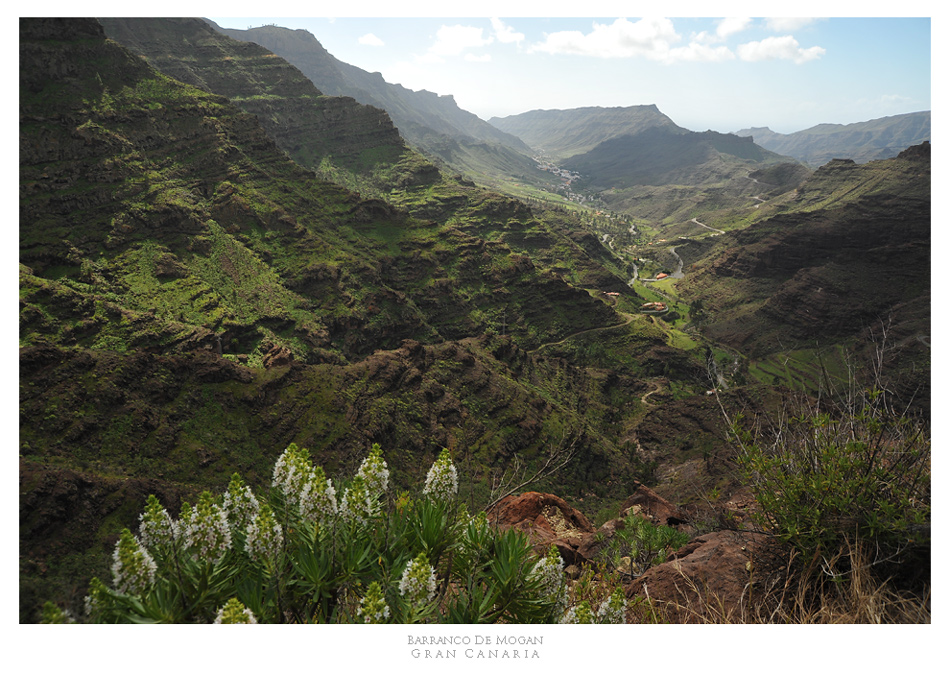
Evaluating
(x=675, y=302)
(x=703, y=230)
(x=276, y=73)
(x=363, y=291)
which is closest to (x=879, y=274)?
(x=675, y=302)

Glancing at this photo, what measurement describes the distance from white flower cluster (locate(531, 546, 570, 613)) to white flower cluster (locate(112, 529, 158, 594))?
321 cm

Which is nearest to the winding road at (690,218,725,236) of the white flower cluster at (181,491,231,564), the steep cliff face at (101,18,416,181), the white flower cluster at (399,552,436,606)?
the steep cliff face at (101,18,416,181)

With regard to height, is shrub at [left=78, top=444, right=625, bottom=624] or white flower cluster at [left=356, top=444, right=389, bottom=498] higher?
white flower cluster at [left=356, top=444, right=389, bottom=498]

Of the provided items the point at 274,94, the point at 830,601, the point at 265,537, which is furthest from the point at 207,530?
the point at 274,94

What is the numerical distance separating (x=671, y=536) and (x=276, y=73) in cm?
14186

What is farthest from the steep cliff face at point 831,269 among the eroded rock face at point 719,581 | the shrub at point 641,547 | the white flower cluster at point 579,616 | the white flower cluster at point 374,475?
the white flower cluster at point 374,475

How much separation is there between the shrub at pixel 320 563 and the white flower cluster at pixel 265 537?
0.01 m

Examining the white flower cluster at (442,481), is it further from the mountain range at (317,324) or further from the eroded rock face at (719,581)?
the eroded rock face at (719,581)

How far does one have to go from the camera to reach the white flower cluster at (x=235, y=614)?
3174mm

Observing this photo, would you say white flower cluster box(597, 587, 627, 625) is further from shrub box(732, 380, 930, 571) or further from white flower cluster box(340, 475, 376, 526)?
white flower cluster box(340, 475, 376, 526)

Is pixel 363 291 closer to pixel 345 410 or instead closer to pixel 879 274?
pixel 345 410

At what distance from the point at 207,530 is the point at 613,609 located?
11.7 ft

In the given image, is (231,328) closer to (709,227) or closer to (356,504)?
(356,504)

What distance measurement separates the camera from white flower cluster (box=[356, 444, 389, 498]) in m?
4.32
